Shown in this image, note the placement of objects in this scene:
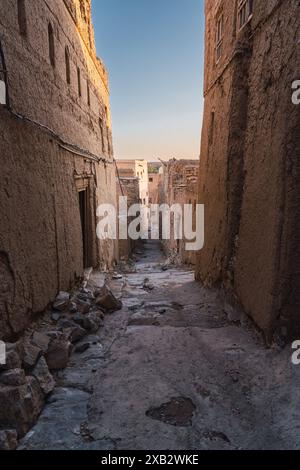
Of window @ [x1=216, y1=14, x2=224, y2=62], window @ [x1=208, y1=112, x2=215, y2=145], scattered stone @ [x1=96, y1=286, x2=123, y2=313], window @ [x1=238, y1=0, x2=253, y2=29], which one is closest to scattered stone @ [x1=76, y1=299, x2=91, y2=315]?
scattered stone @ [x1=96, y1=286, x2=123, y2=313]

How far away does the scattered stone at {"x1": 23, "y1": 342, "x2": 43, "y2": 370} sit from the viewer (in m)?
3.00

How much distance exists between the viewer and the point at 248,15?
478 cm

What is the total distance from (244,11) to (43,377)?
5500mm

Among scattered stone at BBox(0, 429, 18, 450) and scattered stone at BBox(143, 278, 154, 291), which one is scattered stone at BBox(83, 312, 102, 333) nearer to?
scattered stone at BBox(0, 429, 18, 450)

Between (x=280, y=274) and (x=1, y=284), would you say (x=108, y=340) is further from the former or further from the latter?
(x=280, y=274)

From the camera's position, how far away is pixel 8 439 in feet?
7.61

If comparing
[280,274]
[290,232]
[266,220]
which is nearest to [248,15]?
[266,220]

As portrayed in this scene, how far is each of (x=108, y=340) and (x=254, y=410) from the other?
2066 millimetres

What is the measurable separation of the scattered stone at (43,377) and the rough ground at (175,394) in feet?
0.31

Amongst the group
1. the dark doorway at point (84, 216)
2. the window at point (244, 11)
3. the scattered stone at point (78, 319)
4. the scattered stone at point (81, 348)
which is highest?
the window at point (244, 11)

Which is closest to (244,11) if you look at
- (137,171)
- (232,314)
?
(232,314)

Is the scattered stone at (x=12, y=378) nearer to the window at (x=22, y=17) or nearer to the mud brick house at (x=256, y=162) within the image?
the mud brick house at (x=256, y=162)

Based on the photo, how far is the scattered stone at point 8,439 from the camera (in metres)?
2.29

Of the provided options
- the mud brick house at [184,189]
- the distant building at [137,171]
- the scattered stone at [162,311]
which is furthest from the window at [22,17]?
the distant building at [137,171]
